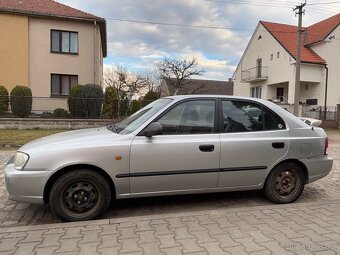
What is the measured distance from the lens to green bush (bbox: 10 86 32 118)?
667 inches

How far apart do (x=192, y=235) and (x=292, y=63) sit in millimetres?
27849

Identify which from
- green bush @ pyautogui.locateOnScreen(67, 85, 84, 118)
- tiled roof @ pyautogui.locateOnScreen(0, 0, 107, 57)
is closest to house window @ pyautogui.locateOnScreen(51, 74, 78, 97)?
tiled roof @ pyautogui.locateOnScreen(0, 0, 107, 57)

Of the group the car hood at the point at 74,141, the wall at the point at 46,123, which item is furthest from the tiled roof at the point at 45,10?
the car hood at the point at 74,141

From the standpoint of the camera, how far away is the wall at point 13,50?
20.5 meters

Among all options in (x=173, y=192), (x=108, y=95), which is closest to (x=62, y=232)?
(x=173, y=192)

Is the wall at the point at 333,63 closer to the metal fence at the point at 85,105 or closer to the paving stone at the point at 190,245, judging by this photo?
the metal fence at the point at 85,105

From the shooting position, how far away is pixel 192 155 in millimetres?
4457

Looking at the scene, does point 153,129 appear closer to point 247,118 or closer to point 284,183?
point 247,118

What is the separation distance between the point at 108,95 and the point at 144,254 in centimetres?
1607

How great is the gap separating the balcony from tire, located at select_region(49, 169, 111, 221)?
101ft

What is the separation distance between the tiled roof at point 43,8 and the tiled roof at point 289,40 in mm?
17375

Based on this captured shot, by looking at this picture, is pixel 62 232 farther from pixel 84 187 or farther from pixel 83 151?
pixel 83 151

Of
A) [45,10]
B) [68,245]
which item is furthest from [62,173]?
[45,10]

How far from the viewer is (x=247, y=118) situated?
4.94 metres
